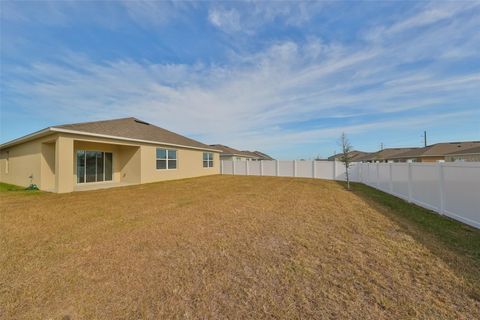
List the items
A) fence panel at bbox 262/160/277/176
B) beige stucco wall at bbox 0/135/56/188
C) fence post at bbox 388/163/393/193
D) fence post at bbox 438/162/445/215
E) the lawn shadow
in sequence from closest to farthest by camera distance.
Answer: the lawn shadow → fence post at bbox 438/162/445/215 → fence post at bbox 388/163/393/193 → beige stucco wall at bbox 0/135/56/188 → fence panel at bbox 262/160/277/176

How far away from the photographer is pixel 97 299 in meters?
2.53

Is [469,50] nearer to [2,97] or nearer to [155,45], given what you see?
[155,45]

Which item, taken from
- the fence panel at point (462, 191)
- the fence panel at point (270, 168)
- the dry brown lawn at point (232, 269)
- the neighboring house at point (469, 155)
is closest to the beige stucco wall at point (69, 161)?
the dry brown lawn at point (232, 269)

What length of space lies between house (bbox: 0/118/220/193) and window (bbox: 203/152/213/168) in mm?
3911

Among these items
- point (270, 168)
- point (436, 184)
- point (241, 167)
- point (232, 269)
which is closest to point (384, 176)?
point (436, 184)

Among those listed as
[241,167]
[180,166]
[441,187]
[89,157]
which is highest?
[89,157]

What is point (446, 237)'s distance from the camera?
447cm

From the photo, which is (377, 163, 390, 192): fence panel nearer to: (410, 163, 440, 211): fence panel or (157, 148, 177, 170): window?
(410, 163, 440, 211): fence panel

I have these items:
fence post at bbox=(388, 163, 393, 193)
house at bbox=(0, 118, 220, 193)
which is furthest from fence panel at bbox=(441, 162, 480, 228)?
house at bbox=(0, 118, 220, 193)

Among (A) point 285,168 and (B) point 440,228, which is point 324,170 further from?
(B) point 440,228

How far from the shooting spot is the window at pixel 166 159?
1620cm

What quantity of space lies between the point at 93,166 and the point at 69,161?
10.8 ft

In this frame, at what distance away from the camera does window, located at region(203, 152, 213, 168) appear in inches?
887

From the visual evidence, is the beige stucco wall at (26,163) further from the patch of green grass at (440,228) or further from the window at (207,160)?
the patch of green grass at (440,228)
